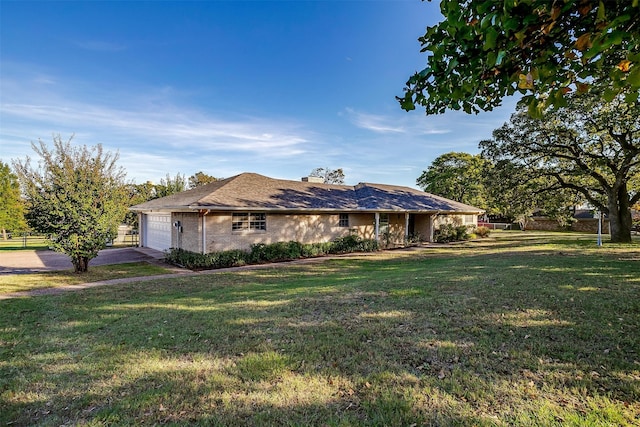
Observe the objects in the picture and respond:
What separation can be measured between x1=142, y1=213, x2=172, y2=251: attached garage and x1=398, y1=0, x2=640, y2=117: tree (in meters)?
17.4

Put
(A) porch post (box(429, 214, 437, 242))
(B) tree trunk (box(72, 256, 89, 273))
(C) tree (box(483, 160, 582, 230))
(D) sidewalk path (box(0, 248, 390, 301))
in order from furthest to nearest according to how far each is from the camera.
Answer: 1. (A) porch post (box(429, 214, 437, 242))
2. (C) tree (box(483, 160, 582, 230))
3. (B) tree trunk (box(72, 256, 89, 273))
4. (D) sidewalk path (box(0, 248, 390, 301))

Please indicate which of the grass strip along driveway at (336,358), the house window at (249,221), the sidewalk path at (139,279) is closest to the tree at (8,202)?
the house window at (249,221)

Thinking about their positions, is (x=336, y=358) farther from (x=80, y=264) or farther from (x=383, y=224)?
(x=383, y=224)

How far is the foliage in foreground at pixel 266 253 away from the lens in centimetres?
1356

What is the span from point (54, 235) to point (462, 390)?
548 inches

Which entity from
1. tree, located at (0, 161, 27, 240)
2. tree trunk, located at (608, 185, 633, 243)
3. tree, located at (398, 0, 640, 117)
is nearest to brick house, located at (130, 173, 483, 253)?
tree trunk, located at (608, 185, 633, 243)

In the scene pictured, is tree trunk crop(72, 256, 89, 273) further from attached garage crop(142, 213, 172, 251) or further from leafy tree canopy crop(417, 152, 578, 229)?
leafy tree canopy crop(417, 152, 578, 229)

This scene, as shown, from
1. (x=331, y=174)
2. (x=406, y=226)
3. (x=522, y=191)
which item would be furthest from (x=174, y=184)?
(x=331, y=174)

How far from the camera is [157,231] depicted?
1972cm

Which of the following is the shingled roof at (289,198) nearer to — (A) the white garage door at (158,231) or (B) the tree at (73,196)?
(A) the white garage door at (158,231)

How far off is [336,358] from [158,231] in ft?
61.0

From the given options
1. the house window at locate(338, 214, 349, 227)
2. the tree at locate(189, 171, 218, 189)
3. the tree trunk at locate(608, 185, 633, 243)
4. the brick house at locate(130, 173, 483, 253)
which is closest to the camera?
the brick house at locate(130, 173, 483, 253)

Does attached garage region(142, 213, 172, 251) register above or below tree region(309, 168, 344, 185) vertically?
below

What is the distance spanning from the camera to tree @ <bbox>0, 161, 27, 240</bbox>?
92.8 feet
